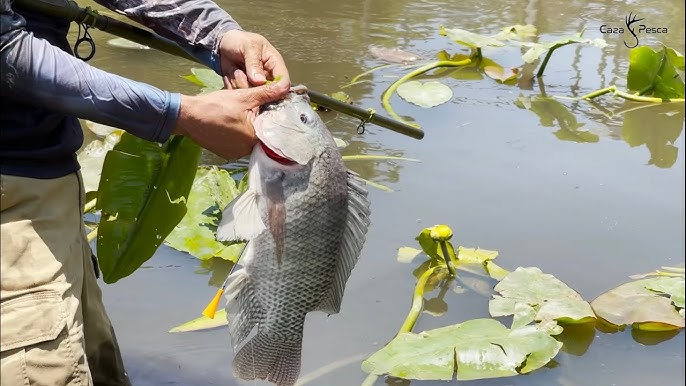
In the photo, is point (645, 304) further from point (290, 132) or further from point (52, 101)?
point (52, 101)

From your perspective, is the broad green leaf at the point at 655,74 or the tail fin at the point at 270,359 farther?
the broad green leaf at the point at 655,74

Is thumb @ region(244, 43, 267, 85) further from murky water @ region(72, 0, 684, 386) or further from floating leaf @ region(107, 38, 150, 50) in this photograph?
floating leaf @ region(107, 38, 150, 50)

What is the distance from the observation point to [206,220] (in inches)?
149

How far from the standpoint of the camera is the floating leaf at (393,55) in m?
6.22

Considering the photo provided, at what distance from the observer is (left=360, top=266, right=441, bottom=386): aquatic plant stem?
3141mm

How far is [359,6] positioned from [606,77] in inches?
99.7

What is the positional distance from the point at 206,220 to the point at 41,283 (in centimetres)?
165

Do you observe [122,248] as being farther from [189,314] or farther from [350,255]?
[350,255]

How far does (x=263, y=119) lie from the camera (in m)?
2.27


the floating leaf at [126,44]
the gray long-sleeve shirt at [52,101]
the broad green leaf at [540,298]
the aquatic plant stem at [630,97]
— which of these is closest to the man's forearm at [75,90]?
the gray long-sleeve shirt at [52,101]

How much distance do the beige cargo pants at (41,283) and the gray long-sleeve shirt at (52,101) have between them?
66 mm

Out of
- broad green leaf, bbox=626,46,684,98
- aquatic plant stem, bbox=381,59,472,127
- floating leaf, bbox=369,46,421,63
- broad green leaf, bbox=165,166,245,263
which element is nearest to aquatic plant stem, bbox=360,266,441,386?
broad green leaf, bbox=165,166,245,263

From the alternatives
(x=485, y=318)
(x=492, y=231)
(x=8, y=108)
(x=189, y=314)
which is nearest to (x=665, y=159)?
(x=492, y=231)

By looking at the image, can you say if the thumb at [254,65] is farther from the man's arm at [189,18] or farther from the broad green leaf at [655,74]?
the broad green leaf at [655,74]
